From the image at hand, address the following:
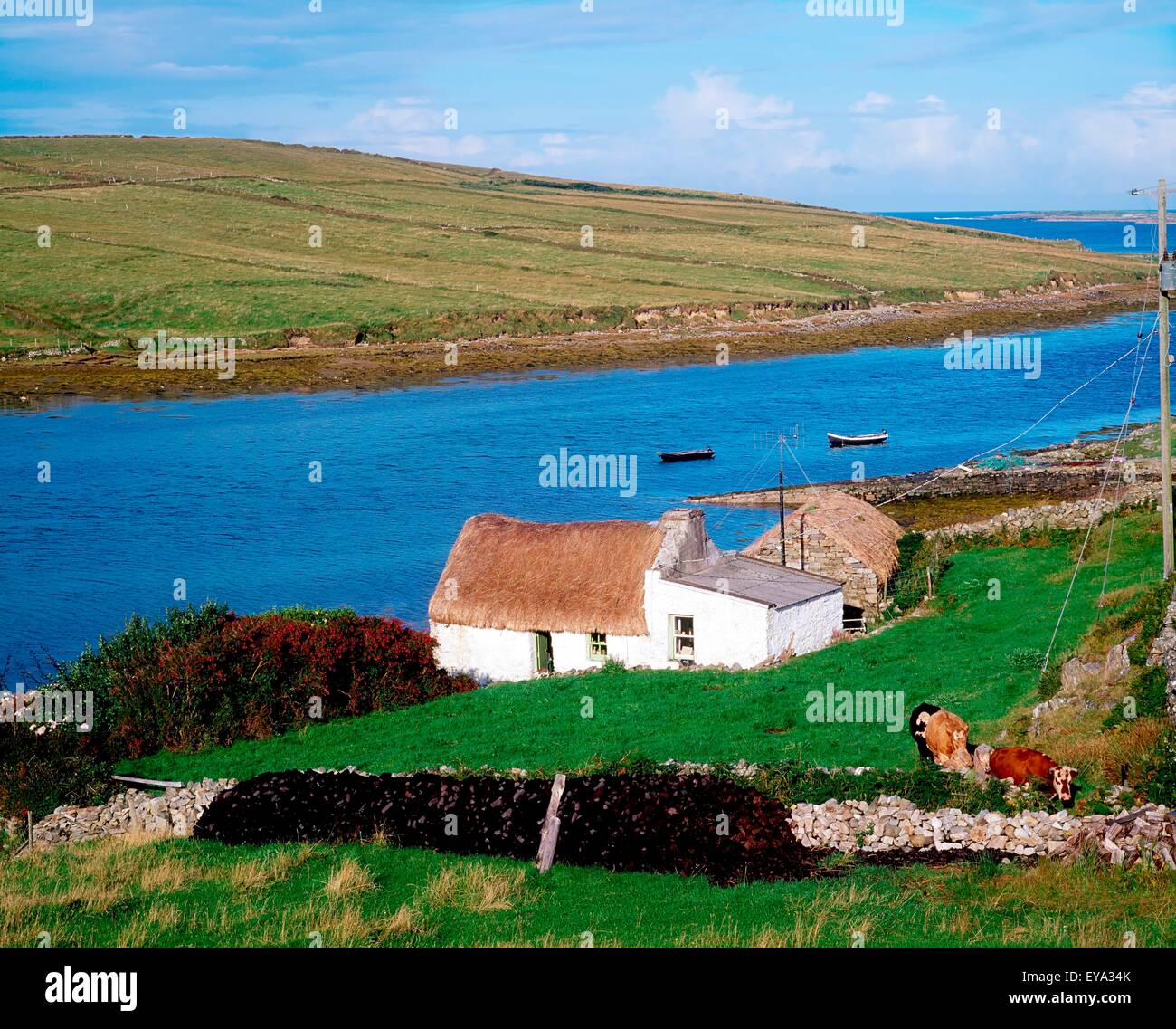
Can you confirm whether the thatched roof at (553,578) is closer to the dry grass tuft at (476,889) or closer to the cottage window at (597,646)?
the cottage window at (597,646)

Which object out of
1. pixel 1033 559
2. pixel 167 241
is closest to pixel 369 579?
pixel 1033 559

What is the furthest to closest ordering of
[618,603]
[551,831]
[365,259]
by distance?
[365,259], [618,603], [551,831]

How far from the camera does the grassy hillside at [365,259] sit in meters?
111

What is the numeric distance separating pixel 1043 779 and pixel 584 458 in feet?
200

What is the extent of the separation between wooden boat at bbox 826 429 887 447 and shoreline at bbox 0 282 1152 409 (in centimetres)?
3371

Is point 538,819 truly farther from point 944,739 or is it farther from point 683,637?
point 683,637

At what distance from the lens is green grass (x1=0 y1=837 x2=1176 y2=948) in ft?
44.0

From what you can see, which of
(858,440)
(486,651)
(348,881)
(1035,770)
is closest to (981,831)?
(1035,770)

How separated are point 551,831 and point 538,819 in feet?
3.56

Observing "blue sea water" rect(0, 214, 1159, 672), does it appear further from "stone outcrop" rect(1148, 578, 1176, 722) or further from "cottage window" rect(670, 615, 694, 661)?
"stone outcrop" rect(1148, 578, 1176, 722)

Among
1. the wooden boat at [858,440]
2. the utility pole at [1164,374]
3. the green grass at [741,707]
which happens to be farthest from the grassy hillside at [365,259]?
the utility pole at [1164,374]

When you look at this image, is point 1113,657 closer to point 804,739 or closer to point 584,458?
point 804,739

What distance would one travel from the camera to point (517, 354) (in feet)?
371
